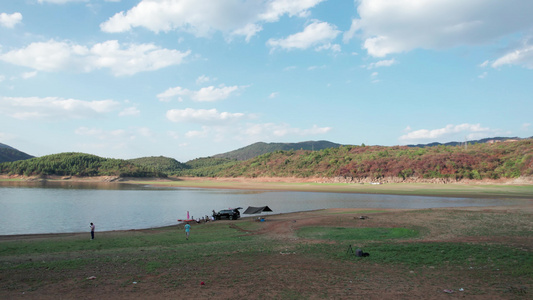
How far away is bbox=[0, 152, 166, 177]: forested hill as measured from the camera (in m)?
165

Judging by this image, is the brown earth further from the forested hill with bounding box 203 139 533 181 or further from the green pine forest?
the green pine forest

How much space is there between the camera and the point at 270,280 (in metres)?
11.6

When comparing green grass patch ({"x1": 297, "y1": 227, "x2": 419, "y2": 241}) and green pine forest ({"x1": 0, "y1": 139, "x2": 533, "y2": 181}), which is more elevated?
green pine forest ({"x1": 0, "y1": 139, "x2": 533, "y2": 181})

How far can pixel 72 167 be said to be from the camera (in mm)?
170625

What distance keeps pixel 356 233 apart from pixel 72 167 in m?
181

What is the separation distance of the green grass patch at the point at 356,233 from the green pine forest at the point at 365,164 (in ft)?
239

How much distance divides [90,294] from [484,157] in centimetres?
10496

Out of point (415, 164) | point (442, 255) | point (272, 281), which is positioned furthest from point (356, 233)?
point (415, 164)

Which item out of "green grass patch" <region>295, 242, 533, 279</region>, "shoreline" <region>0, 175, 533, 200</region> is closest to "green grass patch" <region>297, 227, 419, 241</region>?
"green grass patch" <region>295, 242, 533, 279</region>

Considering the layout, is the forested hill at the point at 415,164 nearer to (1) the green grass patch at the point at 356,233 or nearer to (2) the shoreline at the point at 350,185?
(2) the shoreline at the point at 350,185

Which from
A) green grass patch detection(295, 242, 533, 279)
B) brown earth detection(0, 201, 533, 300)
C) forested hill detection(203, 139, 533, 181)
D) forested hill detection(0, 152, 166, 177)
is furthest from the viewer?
forested hill detection(0, 152, 166, 177)

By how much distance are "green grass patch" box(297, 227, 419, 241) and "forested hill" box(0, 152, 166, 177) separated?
16163 cm

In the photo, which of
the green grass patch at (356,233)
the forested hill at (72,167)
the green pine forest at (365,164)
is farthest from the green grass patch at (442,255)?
the forested hill at (72,167)

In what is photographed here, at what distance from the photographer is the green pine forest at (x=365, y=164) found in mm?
86875
